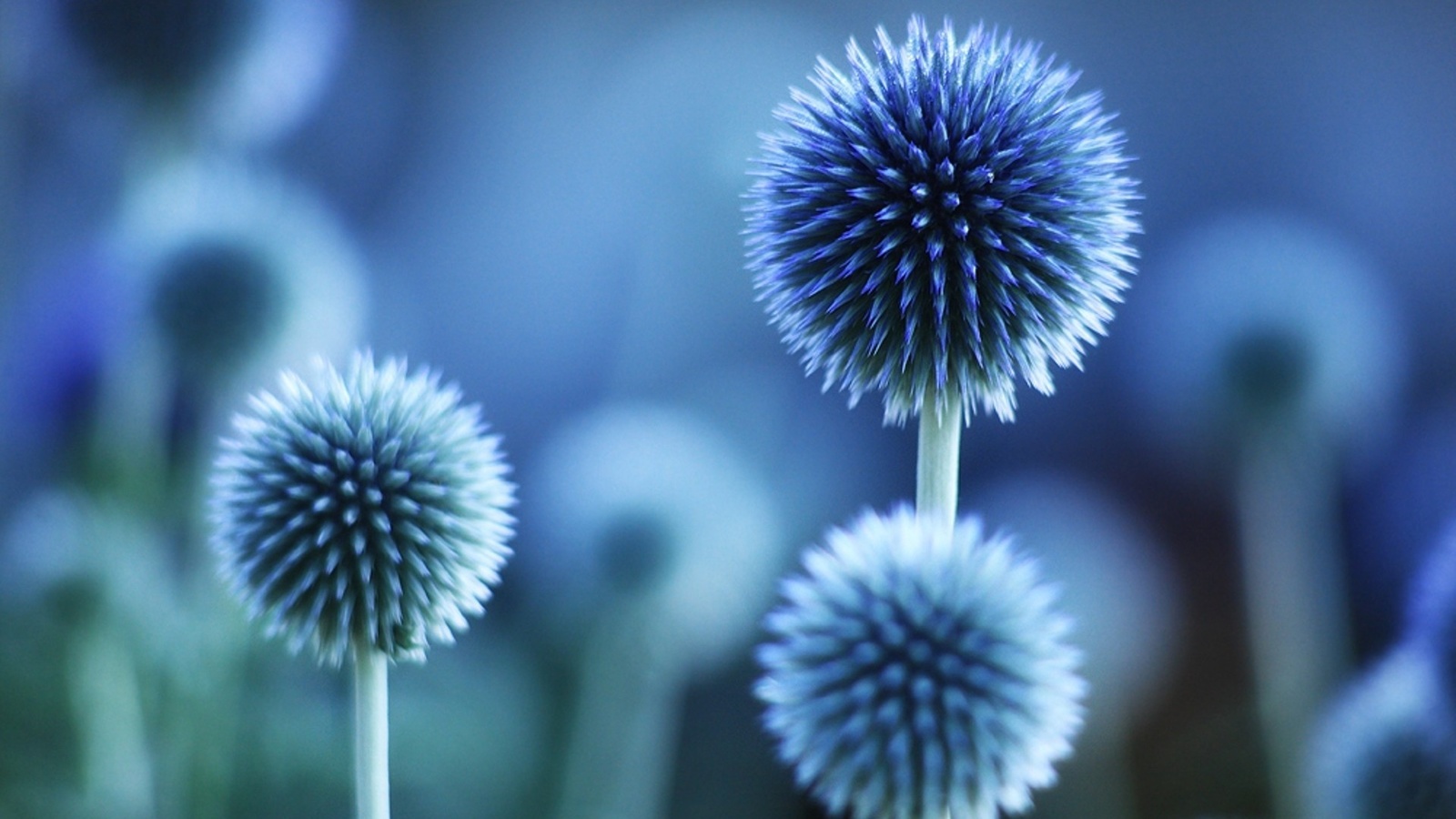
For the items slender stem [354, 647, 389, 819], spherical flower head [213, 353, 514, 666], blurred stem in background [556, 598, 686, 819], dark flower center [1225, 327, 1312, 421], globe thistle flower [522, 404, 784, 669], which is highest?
A: dark flower center [1225, 327, 1312, 421]

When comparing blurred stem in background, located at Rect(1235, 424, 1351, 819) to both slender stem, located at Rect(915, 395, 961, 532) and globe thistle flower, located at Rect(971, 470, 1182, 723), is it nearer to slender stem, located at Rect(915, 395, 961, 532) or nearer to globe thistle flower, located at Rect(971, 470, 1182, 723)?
globe thistle flower, located at Rect(971, 470, 1182, 723)

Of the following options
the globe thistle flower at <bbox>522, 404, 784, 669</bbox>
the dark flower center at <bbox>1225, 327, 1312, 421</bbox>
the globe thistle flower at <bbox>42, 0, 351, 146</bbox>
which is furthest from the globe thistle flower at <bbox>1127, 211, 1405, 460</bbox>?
the globe thistle flower at <bbox>42, 0, 351, 146</bbox>

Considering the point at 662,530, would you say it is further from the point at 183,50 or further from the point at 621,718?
the point at 183,50

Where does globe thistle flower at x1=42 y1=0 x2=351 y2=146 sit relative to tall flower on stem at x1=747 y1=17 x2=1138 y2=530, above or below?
above

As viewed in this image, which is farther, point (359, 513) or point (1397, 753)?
point (1397, 753)

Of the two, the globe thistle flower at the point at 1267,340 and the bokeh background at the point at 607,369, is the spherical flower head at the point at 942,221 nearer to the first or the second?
the bokeh background at the point at 607,369

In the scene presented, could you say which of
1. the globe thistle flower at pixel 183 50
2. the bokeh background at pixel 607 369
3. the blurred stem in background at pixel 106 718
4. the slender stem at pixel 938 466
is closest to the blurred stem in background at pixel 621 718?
the bokeh background at pixel 607 369

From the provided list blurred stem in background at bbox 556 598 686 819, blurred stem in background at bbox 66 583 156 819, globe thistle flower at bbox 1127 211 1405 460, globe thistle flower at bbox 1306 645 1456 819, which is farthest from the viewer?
globe thistle flower at bbox 1127 211 1405 460

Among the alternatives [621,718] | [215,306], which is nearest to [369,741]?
[215,306]
